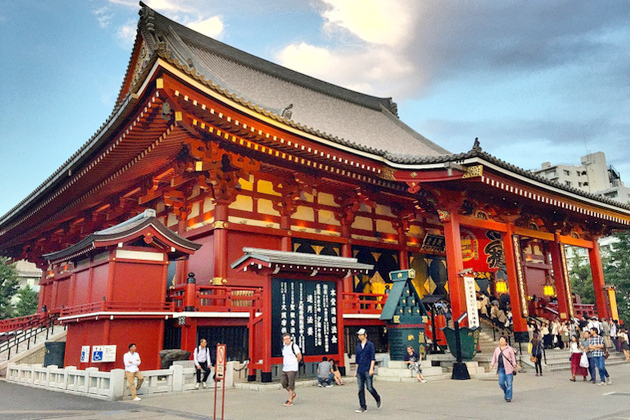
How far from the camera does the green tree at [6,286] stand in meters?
43.0

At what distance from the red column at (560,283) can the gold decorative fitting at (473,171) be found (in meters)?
8.92

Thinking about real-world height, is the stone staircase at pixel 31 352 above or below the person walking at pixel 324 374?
above

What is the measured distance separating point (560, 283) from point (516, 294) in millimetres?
5220

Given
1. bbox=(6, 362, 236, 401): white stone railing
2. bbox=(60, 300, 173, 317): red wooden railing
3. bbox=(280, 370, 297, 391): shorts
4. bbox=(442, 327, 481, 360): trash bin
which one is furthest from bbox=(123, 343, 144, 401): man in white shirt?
bbox=(442, 327, 481, 360): trash bin

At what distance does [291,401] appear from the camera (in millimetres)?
9992

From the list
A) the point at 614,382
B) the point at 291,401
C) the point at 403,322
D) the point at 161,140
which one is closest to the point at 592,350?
the point at 614,382

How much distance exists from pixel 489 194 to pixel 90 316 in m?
14.1

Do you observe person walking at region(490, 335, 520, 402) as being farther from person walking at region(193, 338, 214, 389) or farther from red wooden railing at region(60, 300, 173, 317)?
red wooden railing at region(60, 300, 173, 317)

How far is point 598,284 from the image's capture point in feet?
78.5

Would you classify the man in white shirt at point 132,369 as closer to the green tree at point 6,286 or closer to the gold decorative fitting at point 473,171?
the gold decorative fitting at point 473,171

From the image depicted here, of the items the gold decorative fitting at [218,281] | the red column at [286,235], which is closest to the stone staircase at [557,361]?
the red column at [286,235]

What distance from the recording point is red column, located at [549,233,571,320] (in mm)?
21750

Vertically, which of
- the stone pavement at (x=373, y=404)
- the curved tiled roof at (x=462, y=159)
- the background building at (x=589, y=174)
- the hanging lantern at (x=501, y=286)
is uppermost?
the background building at (x=589, y=174)

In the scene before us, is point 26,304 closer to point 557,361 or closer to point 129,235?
point 129,235
